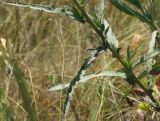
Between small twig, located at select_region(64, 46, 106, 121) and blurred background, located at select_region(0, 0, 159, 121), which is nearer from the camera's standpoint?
small twig, located at select_region(64, 46, 106, 121)

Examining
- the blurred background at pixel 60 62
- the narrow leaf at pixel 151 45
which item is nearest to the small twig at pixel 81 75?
the narrow leaf at pixel 151 45

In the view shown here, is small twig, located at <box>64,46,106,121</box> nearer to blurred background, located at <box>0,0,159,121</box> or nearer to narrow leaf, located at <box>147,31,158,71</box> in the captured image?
narrow leaf, located at <box>147,31,158,71</box>

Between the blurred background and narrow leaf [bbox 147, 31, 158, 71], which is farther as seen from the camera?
the blurred background

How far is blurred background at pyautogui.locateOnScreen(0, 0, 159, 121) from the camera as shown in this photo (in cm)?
145

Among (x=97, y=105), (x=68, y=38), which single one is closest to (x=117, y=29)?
(x=68, y=38)

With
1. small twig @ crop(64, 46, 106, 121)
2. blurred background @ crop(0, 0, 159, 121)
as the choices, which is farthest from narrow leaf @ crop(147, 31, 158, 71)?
blurred background @ crop(0, 0, 159, 121)

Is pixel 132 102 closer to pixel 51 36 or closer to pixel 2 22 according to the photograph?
pixel 51 36

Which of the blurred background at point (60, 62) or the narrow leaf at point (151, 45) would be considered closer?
the narrow leaf at point (151, 45)

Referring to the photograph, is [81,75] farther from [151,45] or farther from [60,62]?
[60,62]

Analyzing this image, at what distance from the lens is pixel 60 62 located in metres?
2.09

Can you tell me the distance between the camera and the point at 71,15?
82 centimetres

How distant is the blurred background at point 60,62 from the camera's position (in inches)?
56.9

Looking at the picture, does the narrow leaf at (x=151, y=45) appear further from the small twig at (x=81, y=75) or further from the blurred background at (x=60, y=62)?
the blurred background at (x=60, y=62)

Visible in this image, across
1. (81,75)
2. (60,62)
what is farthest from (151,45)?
(60,62)
